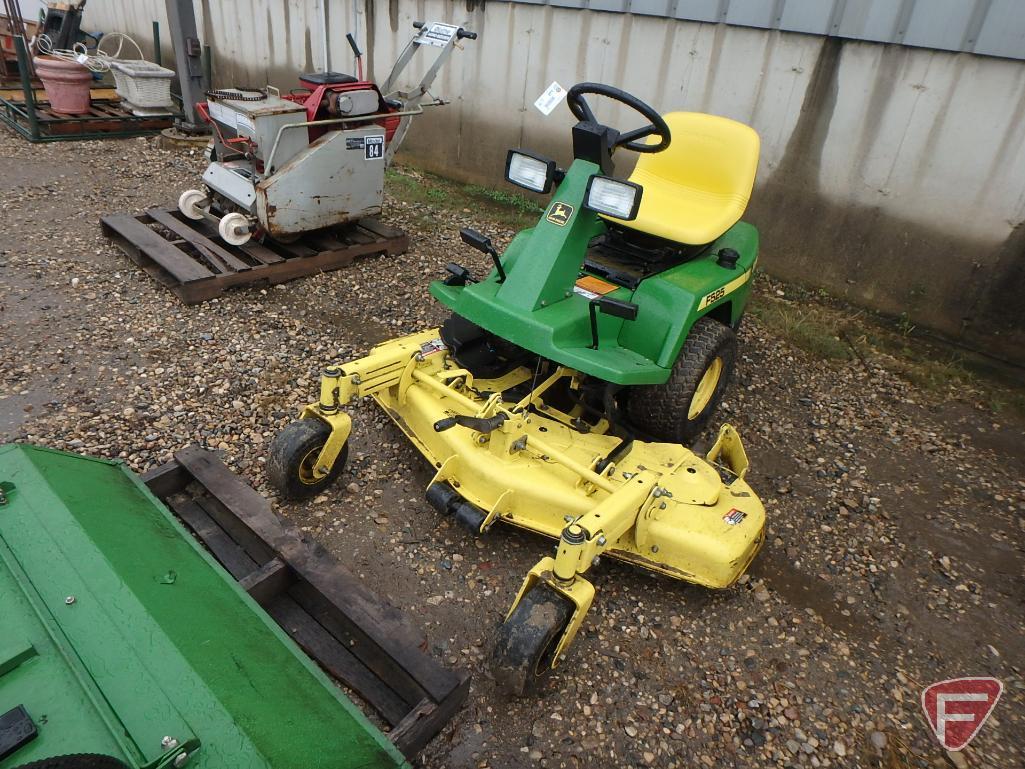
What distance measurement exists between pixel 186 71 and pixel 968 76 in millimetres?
6731

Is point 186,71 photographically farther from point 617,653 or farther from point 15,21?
point 617,653

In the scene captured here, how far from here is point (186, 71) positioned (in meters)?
6.77

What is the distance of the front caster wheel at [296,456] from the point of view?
265cm

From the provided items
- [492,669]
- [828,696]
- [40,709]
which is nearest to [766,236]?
[828,696]

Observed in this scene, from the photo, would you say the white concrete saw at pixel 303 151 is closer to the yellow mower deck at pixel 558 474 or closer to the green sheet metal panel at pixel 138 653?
the yellow mower deck at pixel 558 474

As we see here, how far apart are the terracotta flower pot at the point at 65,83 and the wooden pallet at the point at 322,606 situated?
21.7 feet

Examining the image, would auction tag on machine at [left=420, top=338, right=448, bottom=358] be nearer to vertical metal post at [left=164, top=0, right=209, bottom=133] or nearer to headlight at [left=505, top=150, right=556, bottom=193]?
headlight at [left=505, top=150, right=556, bottom=193]

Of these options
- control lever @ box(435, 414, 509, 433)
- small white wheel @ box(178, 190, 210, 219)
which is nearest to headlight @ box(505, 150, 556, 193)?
control lever @ box(435, 414, 509, 433)

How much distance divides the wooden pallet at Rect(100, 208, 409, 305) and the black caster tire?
11.1 ft

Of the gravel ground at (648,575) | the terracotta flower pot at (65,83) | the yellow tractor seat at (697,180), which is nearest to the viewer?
the gravel ground at (648,575)

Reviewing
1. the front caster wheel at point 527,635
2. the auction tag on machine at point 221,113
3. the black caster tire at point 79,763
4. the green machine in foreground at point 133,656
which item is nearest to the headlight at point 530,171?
the front caster wheel at point 527,635

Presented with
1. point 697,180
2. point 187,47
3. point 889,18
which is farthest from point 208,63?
point 889,18

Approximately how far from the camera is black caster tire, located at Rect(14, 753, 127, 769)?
3.81ft

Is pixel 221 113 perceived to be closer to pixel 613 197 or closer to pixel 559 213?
pixel 559 213
